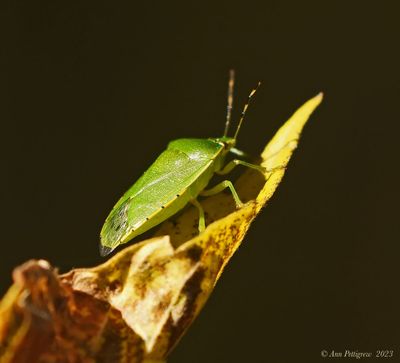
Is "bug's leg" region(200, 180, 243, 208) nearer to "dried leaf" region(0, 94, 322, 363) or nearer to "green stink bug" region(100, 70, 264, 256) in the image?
"green stink bug" region(100, 70, 264, 256)

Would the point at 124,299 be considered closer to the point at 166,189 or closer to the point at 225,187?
the point at 225,187

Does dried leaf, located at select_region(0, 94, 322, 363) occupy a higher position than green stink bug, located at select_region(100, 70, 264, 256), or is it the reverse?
dried leaf, located at select_region(0, 94, 322, 363)

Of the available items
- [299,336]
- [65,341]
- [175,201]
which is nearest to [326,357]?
[299,336]

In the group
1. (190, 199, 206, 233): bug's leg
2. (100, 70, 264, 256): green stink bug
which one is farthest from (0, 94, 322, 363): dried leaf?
(100, 70, 264, 256): green stink bug

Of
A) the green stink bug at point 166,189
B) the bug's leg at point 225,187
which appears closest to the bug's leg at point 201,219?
the bug's leg at point 225,187

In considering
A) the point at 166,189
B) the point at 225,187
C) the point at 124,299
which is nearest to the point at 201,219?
the point at 225,187

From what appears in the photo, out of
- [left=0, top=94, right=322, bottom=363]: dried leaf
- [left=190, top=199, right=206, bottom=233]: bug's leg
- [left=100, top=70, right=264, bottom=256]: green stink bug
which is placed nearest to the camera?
[left=0, top=94, right=322, bottom=363]: dried leaf

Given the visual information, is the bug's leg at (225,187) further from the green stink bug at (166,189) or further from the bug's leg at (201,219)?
the bug's leg at (201,219)
